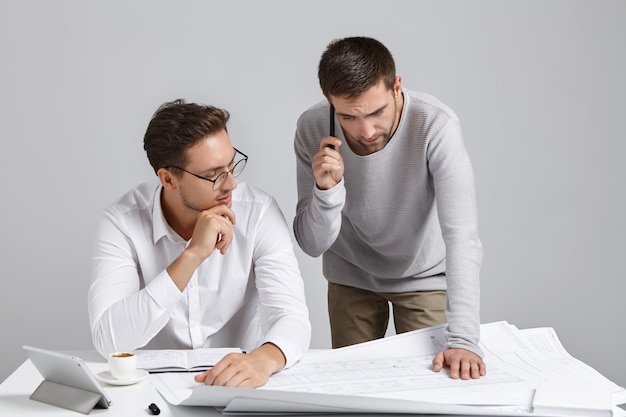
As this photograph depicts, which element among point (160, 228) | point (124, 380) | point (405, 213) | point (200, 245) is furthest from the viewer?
point (405, 213)

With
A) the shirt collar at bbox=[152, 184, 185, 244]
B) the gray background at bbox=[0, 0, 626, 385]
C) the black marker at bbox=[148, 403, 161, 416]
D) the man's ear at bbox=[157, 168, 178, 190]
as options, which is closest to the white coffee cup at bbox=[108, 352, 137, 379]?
the black marker at bbox=[148, 403, 161, 416]

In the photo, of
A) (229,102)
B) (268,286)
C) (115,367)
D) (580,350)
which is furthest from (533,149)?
(115,367)

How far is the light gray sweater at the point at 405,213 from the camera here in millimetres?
1960

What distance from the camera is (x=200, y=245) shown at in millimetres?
1934

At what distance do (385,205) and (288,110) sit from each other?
1437 millimetres

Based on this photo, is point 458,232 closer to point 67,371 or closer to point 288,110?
point 67,371

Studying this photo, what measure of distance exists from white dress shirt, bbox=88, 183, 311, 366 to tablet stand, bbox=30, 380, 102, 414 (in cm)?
39

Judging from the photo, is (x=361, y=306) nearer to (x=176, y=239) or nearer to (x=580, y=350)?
(x=176, y=239)

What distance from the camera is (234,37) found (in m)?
3.56

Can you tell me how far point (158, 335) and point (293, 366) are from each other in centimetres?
49

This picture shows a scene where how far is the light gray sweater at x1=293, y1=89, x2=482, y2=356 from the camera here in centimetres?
196

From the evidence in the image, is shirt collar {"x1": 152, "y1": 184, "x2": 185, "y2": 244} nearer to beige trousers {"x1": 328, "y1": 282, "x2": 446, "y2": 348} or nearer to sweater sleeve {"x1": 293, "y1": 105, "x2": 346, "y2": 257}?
sweater sleeve {"x1": 293, "y1": 105, "x2": 346, "y2": 257}

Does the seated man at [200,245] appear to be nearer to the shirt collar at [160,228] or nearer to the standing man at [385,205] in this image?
the shirt collar at [160,228]

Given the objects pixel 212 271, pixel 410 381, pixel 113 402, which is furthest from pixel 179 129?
pixel 410 381
